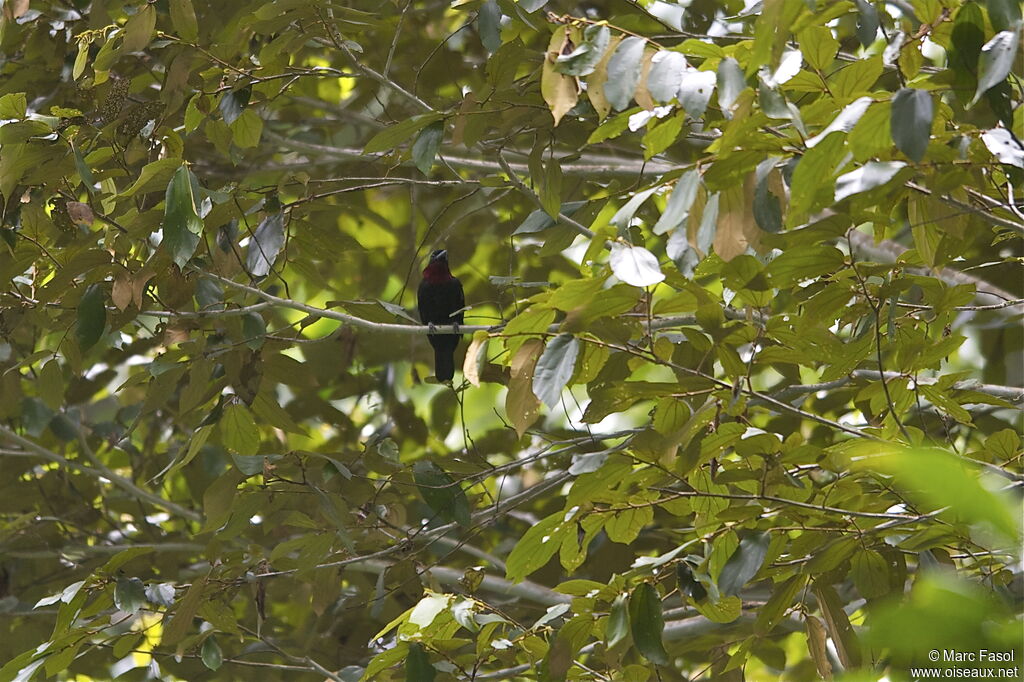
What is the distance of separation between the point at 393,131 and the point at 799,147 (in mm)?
794

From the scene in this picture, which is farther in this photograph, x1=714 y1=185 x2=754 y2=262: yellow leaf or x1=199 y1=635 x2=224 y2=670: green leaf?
x1=199 y1=635 x2=224 y2=670: green leaf

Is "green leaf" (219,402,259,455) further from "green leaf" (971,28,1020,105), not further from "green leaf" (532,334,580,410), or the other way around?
"green leaf" (971,28,1020,105)

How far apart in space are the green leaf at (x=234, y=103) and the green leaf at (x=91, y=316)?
18.5 inches

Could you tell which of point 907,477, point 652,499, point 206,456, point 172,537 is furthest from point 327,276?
point 907,477

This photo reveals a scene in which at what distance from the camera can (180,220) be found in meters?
1.97

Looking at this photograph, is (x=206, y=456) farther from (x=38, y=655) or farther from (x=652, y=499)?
(x=652, y=499)

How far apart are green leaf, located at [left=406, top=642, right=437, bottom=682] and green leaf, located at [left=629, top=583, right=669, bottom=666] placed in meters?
0.45

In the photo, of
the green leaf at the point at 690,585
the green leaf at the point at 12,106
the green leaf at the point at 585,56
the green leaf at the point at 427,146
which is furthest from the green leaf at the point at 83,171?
the green leaf at the point at 690,585

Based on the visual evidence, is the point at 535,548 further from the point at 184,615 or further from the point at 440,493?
the point at 184,615

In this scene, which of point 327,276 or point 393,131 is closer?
point 393,131

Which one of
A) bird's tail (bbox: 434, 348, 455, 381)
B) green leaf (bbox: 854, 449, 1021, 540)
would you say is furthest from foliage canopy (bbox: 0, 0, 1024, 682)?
bird's tail (bbox: 434, 348, 455, 381)

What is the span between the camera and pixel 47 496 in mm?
3691

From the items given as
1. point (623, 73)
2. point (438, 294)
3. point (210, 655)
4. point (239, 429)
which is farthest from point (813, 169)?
point (438, 294)

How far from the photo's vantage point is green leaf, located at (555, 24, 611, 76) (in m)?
1.57
